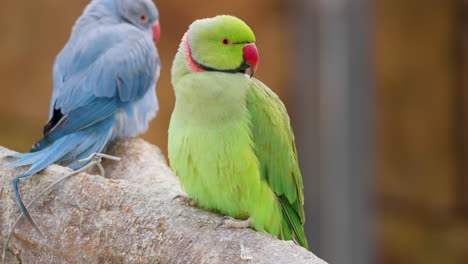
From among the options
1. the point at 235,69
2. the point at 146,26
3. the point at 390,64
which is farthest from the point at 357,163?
the point at 235,69

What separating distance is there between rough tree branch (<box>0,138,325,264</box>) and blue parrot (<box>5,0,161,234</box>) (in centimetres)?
39

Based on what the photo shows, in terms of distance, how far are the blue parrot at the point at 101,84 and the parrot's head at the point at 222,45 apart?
529 millimetres

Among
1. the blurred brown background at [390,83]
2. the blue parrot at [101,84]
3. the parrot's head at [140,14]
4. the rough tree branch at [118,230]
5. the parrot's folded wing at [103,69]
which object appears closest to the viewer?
the rough tree branch at [118,230]

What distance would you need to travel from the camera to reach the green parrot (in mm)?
1489

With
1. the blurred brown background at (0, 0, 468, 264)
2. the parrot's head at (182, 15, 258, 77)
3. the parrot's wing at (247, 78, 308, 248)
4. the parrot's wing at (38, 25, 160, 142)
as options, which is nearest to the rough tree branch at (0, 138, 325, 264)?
the parrot's wing at (247, 78, 308, 248)

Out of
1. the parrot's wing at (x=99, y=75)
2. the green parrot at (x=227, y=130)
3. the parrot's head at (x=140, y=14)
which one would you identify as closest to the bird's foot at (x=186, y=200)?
the green parrot at (x=227, y=130)

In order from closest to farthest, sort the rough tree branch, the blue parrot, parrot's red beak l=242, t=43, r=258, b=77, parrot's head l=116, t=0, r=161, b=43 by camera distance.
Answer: the rough tree branch < parrot's red beak l=242, t=43, r=258, b=77 < the blue parrot < parrot's head l=116, t=0, r=161, b=43

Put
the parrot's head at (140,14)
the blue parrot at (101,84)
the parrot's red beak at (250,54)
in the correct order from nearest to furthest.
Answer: the parrot's red beak at (250,54), the blue parrot at (101,84), the parrot's head at (140,14)

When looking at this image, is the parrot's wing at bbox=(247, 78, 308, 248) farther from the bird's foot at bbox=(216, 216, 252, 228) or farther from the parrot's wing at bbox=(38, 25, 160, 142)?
the parrot's wing at bbox=(38, 25, 160, 142)

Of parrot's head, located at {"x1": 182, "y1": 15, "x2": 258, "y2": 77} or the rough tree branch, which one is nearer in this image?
the rough tree branch

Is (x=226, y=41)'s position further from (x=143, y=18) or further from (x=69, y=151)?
(x=143, y=18)

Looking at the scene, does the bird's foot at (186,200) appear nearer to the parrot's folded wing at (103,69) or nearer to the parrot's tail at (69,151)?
the parrot's tail at (69,151)

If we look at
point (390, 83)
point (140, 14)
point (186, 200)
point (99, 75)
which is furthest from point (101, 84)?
point (390, 83)

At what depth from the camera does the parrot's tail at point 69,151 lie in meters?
1.52
